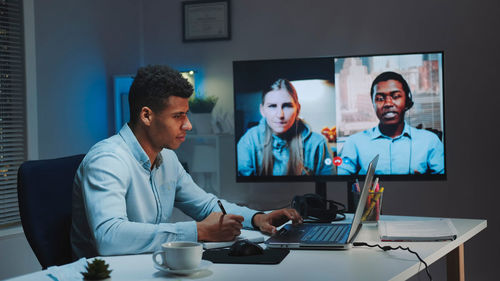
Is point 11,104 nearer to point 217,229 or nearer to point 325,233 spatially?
point 217,229

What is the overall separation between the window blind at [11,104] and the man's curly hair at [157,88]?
1516mm

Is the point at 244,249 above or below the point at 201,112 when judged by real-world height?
below

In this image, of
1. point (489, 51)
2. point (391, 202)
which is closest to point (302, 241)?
point (391, 202)

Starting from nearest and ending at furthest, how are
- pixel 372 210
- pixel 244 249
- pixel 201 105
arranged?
1. pixel 244 249
2. pixel 372 210
3. pixel 201 105

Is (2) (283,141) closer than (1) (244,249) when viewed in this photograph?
No

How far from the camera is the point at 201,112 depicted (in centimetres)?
391

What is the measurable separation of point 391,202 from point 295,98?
0.95 metres

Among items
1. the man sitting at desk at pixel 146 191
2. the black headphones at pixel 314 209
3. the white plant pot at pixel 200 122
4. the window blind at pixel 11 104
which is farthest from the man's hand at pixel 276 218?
the white plant pot at pixel 200 122

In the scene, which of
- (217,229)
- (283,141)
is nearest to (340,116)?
(283,141)

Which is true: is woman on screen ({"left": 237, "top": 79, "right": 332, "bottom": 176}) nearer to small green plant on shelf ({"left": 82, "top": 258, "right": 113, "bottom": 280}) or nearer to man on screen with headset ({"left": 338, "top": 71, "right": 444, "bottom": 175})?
man on screen with headset ({"left": 338, "top": 71, "right": 444, "bottom": 175})

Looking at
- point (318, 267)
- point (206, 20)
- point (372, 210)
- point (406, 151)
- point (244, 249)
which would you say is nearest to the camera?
point (318, 267)

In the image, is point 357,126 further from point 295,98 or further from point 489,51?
point 489,51

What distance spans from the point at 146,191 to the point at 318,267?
72 centimetres

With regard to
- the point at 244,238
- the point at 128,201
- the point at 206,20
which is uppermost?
the point at 206,20
